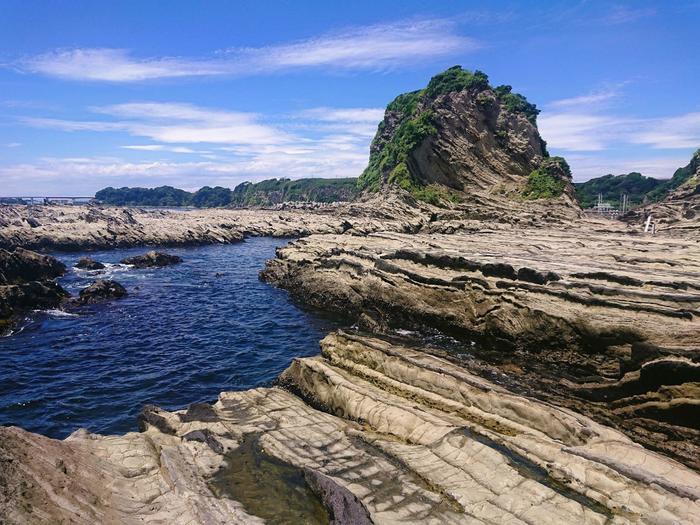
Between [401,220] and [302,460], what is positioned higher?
[401,220]

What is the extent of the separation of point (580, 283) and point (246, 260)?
153 feet

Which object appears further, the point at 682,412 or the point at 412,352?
the point at 412,352

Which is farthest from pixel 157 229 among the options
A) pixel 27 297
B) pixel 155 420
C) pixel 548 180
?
pixel 155 420

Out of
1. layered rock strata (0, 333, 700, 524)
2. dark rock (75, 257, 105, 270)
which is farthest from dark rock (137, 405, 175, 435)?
dark rock (75, 257, 105, 270)

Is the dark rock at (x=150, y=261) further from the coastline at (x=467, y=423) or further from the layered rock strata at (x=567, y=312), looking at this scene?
the coastline at (x=467, y=423)

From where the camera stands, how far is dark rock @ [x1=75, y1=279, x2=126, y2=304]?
3381 cm

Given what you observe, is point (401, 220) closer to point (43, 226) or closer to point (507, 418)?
point (43, 226)

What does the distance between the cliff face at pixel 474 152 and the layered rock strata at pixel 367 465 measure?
62462 millimetres

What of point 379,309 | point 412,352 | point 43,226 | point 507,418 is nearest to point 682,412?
point 507,418

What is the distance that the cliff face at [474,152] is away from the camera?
7369 centimetres

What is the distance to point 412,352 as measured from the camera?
17.4m

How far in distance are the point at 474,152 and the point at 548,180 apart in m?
13.8

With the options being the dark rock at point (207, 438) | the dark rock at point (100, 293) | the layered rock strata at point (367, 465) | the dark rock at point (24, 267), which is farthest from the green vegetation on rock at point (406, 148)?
the dark rock at point (207, 438)

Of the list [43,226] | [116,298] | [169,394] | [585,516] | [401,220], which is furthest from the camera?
[401,220]
